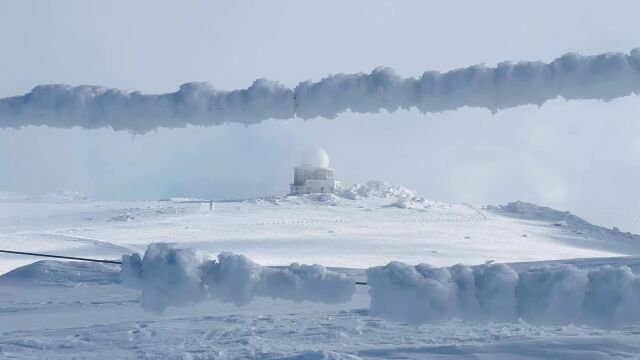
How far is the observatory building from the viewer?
143ft

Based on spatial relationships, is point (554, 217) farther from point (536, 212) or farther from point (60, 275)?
point (60, 275)

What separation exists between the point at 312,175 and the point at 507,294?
36751 millimetres

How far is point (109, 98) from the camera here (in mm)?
9664

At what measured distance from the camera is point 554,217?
141 ft

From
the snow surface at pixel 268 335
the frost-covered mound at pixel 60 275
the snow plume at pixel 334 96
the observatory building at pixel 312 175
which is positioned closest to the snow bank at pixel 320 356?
the snow surface at pixel 268 335

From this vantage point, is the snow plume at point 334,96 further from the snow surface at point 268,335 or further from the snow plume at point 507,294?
the snow surface at point 268,335

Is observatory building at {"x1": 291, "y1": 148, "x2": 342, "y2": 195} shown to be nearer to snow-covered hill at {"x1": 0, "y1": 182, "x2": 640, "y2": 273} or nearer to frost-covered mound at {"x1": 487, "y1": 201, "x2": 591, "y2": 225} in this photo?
snow-covered hill at {"x1": 0, "y1": 182, "x2": 640, "y2": 273}

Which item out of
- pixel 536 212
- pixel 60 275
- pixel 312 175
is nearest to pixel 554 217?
pixel 536 212

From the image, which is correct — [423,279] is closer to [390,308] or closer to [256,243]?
[390,308]

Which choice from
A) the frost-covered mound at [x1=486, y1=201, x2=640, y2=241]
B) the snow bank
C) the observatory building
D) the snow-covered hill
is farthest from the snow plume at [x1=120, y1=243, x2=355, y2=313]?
the observatory building

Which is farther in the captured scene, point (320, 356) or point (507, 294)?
point (320, 356)

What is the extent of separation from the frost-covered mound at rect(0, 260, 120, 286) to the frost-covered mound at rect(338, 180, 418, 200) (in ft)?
79.9

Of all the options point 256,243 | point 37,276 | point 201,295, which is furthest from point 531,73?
point 256,243

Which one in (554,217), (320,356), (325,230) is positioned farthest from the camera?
(554,217)
